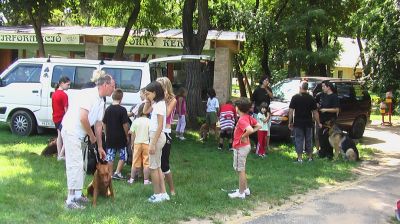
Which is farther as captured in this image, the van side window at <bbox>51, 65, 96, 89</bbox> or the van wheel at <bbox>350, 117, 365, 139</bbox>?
the van wheel at <bbox>350, 117, 365, 139</bbox>

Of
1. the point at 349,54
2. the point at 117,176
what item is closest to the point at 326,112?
the point at 117,176

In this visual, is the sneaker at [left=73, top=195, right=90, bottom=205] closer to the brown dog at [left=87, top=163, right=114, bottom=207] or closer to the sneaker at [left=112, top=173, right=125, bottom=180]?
the brown dog at [left=87, top=163, right=114, bottom=207]

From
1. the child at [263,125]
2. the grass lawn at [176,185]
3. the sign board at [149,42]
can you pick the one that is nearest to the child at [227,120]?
the grass lawn at [176,185]

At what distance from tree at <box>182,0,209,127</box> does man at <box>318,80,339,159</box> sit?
15.5 ft

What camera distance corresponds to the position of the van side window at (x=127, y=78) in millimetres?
12609

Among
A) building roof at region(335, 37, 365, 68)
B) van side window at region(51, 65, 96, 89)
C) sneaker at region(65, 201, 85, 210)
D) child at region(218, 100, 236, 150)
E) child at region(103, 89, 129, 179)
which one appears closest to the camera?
sneaker at region(65, 201, 85, 210)

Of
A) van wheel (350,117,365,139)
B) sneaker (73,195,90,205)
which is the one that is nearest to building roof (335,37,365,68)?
van wheel (350,117,365,139)

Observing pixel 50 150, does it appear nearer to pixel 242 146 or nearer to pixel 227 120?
pixel 227 120

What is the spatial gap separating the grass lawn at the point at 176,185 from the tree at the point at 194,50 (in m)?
3.23

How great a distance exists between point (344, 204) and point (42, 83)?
843cm

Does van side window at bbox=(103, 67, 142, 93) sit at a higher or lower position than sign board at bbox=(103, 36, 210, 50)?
lower

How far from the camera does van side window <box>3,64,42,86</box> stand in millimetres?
13000

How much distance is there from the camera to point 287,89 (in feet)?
47.4

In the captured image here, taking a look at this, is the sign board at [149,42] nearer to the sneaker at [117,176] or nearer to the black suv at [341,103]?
the black suv at [341,103]
